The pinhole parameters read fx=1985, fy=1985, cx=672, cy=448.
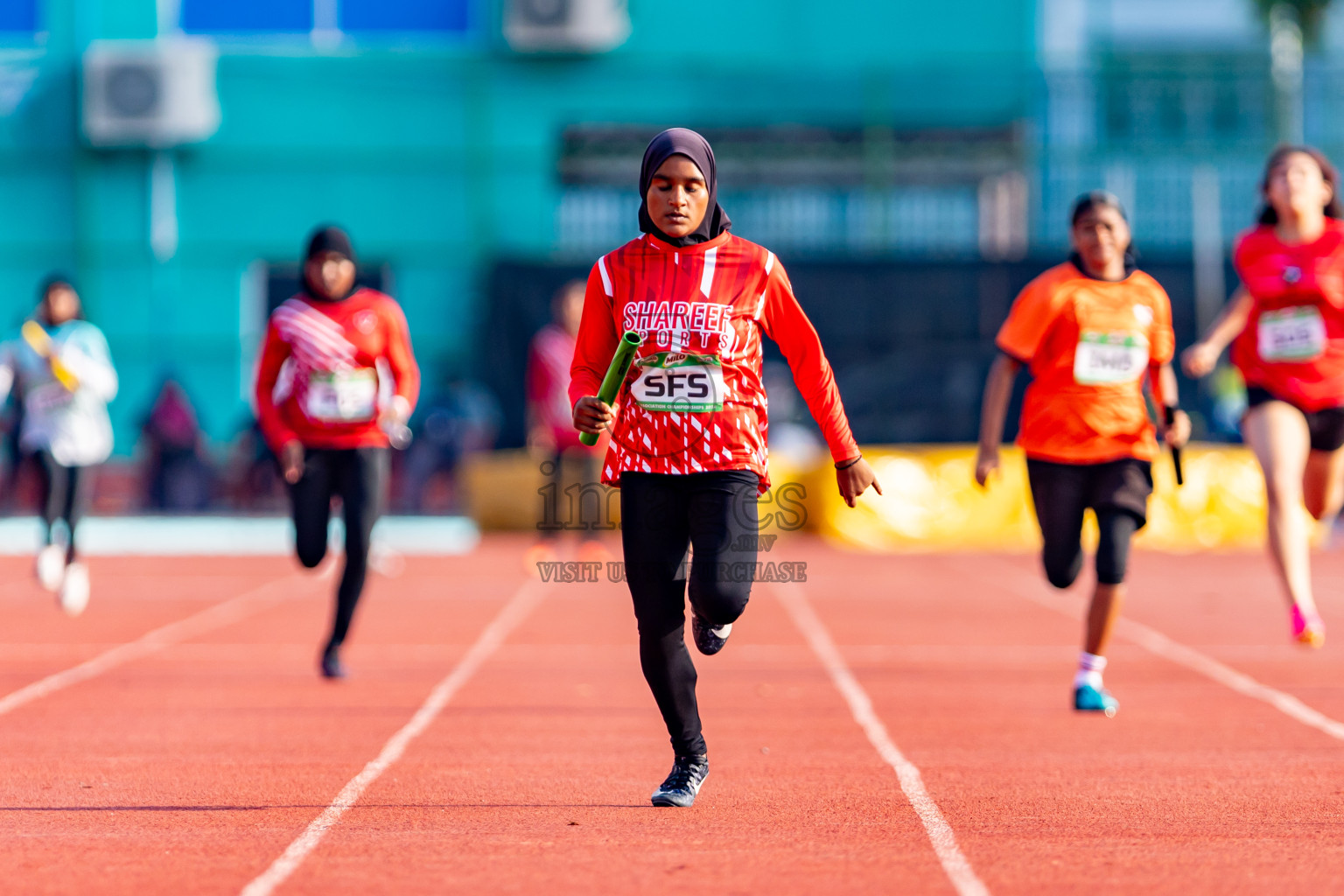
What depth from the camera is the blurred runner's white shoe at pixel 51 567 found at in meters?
12.1

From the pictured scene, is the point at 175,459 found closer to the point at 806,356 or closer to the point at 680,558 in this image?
the point at 680,558

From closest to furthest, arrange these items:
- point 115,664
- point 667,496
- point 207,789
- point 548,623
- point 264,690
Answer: point 667,496
point 207,789
point 264,690
point 115,664
point 548,623

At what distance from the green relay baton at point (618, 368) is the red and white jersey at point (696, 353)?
124 mm

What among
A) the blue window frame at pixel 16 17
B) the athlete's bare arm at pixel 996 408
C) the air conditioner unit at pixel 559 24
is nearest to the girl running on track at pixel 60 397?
the athlete's bare arm at pixel 996 408

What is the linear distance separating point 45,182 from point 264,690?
22.1 meters

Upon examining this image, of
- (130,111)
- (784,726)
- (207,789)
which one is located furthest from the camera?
(130,111)

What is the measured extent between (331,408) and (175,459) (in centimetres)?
1739

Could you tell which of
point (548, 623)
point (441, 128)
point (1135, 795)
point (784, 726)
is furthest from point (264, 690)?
point (441, 128)

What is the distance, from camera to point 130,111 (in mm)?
28844

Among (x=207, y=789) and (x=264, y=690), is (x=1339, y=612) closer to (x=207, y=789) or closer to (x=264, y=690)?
(x=264, y=690)

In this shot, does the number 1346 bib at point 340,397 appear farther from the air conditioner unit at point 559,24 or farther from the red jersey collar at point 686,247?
the air conditioner unit at point 559,24

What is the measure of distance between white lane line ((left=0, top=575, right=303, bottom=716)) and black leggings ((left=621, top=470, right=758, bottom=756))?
11.3 feet

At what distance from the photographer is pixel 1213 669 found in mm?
9727

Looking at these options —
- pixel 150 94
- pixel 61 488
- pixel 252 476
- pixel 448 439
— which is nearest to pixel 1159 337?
pixel 61 488
